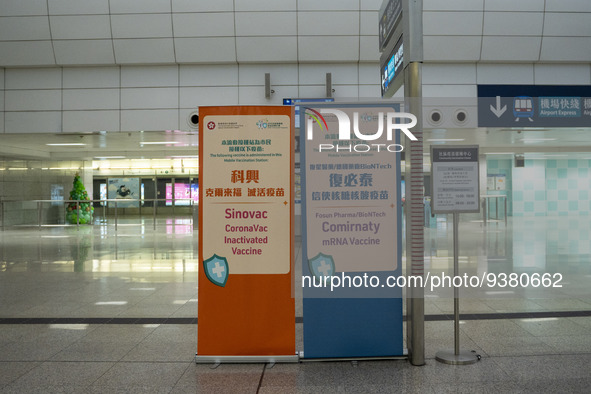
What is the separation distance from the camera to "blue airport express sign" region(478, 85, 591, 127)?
38.8 feet

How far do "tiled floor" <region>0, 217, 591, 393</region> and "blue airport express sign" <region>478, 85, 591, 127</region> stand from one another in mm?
4767

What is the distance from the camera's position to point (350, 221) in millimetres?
3512

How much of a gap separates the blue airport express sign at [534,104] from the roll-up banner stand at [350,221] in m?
9.54

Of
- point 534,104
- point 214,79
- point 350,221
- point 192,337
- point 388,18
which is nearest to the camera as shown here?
point 350,221

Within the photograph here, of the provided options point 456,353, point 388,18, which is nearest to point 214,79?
point 388,18

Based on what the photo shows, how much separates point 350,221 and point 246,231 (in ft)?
2.52

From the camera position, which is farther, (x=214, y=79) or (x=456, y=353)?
(x=214, y=79)

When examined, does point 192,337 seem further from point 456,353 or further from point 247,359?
point 456,353

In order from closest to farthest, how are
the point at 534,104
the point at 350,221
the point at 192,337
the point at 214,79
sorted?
the point at 350,221 → the point at 192,337 → the point at 534,104 → the point at 214,79

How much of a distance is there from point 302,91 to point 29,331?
29.1 feet

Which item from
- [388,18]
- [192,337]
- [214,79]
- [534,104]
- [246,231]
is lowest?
[192,337]

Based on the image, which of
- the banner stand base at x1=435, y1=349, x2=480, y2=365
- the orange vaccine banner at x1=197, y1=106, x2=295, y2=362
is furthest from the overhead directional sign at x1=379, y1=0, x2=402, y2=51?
the banner stand base at x1=435, y1=349, x2=480, y2=365

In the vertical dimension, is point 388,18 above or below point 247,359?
above

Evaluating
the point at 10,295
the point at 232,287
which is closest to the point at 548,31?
the point at 232,287
